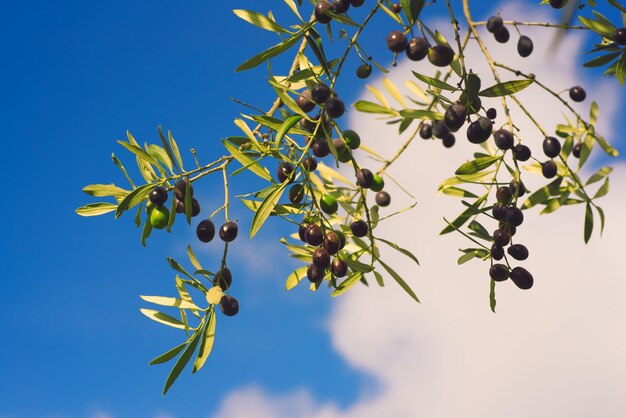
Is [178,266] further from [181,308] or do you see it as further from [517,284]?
[517,284]

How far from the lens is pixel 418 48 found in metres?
1.64

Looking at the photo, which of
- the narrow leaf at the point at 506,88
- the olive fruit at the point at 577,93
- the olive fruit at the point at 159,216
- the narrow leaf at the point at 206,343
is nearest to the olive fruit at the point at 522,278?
the narrow leaf at the point at 506,88

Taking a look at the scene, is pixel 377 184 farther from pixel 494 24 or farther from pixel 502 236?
pixel 494 24

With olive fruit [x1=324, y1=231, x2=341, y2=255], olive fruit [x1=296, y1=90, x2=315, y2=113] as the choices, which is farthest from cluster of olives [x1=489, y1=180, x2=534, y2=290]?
olive fruit [x1=296, y1=90, x2=315, y2=113]

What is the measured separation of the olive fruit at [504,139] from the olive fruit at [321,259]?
579 mm

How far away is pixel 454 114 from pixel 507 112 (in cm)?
22

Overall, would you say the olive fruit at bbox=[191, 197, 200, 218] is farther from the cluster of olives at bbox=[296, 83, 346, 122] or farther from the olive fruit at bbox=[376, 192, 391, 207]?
the olive fruit at bbox=[376, 192, 391, 207]

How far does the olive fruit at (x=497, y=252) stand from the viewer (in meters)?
1.94

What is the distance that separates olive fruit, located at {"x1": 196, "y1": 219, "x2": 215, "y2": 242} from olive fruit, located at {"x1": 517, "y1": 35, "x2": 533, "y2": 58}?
1.22m

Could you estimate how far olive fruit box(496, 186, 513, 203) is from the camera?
71.0 inches

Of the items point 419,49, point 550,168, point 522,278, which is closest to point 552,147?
point 550,168

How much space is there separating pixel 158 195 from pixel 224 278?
0.99 feet

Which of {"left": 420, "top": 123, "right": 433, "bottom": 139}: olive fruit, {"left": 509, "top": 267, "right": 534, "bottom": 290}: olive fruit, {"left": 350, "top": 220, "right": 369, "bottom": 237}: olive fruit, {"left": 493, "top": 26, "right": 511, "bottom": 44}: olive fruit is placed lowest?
{"left": 509, "top": 267, "right": 534, "bottom": 290}: olive fruit

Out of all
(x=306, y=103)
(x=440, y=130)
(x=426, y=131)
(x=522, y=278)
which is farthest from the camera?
(x=426, y=131)
